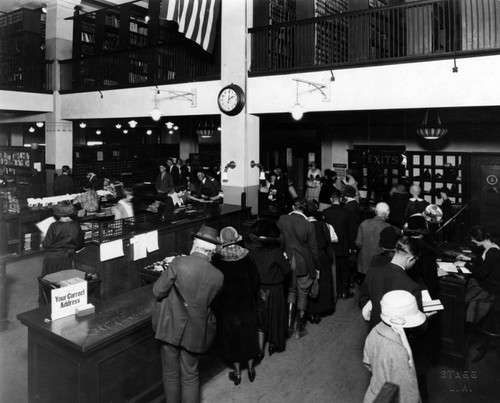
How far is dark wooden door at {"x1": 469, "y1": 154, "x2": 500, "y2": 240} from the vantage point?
1076 cm

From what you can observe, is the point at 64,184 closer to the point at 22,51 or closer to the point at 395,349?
the point at 22,51

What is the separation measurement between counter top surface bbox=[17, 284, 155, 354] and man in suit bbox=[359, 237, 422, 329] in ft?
6.57

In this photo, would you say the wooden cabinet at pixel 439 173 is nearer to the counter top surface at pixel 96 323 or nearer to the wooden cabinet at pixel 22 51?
the counter top surface at pixel 96 323

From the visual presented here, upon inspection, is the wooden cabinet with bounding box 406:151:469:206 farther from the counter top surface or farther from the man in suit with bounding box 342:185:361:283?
the counter top surface

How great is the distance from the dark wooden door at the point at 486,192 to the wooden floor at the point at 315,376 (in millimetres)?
6408

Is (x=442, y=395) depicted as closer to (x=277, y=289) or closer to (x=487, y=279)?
(x=487, y=279)

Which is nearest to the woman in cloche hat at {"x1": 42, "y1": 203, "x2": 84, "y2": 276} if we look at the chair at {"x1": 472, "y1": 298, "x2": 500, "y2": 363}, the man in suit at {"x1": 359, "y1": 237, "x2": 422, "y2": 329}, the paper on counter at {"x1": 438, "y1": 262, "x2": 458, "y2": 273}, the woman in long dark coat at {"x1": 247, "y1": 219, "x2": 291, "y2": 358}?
the woman in long dark coat at {"x1": 247, "y1": 219, "x2": 291, "y2": 358}

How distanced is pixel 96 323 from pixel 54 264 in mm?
2428

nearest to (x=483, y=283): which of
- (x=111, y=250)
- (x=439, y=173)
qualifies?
(x=111, y=250)

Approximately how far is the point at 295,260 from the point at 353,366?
1.38 m

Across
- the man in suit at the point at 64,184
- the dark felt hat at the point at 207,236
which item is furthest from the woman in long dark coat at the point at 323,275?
the man in suit at the point at 64,184

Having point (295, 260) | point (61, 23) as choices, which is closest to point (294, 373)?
point (295, 260)

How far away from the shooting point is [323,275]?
19.8 ft

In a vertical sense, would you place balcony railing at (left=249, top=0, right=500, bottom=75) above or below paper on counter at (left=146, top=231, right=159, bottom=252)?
above
